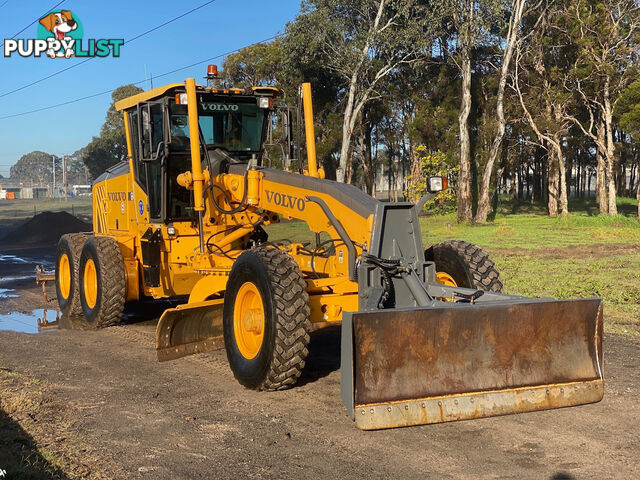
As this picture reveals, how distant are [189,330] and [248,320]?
3.41 feet

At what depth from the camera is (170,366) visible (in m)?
7.87

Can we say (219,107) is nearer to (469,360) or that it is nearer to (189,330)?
(189,330)

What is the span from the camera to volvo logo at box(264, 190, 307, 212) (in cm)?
754

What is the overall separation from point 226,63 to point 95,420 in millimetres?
51781

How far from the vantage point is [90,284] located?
34.5 ft

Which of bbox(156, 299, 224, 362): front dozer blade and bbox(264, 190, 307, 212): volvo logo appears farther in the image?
bbox(264, 190, 307, 212): volvo logo

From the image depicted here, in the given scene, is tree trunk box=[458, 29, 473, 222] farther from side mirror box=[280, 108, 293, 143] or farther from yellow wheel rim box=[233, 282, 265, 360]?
yellow wheel rim box=[233, 282, 265, 360]

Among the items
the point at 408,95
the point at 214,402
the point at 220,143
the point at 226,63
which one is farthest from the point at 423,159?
the point at 214,402

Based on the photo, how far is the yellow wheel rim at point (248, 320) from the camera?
22.2ft

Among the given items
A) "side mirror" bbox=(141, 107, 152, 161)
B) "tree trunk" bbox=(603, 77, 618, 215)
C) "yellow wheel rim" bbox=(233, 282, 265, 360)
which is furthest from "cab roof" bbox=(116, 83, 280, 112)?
"tree trunk" bbox=(603, 77, 618, 215)

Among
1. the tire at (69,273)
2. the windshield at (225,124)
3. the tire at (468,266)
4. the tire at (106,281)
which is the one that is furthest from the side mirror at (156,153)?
the tire at (468,266)

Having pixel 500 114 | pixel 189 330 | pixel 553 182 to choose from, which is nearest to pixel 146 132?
pixel 189 330

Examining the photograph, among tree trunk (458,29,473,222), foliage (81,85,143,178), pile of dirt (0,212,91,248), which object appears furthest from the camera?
foliage (81,85,143,178)

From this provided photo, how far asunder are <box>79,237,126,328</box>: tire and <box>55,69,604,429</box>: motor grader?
2 cm
